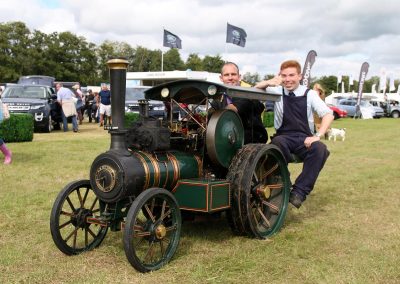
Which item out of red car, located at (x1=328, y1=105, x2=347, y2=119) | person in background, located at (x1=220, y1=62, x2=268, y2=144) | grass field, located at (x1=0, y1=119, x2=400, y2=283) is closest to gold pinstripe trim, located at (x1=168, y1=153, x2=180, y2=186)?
grass field, located at (x1=0, y1=119, x2=400, y2=283)

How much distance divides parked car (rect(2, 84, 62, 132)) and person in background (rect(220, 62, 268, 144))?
11.3 m

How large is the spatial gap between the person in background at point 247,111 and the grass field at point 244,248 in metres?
0.98

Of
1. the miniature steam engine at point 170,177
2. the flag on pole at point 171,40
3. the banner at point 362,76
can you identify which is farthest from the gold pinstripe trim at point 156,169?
the banner at point 362,76

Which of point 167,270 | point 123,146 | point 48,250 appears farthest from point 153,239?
point 48,250

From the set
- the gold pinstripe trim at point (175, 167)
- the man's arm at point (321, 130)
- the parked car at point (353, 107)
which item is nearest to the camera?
the gold pinstripe trim at point (175, 167)

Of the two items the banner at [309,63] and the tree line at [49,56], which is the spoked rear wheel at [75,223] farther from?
the tree line at [49,56]

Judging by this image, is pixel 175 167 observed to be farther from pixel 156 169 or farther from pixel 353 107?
pixel 353 107

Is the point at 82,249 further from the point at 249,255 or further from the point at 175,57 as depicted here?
the point at 175,57

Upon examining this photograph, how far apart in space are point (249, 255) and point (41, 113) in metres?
12.7

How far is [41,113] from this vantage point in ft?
50.4

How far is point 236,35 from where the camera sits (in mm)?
30781

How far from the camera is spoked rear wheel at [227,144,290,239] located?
14.0 ft

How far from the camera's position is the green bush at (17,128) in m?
12.6

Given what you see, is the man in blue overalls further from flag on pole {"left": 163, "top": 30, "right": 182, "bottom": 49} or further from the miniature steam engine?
flag on pole {"left": 163, "top": 30, "right": 182, "bottom": 49}
